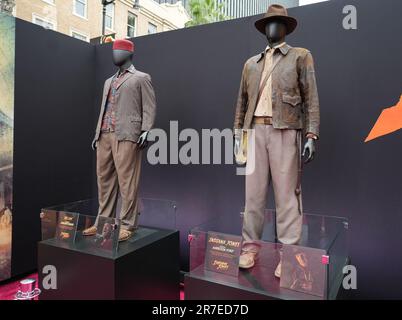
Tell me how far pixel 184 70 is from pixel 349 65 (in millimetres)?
1651

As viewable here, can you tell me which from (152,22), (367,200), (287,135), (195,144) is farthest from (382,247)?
(152,22)

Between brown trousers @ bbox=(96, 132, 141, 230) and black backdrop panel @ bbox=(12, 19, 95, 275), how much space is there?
1.16 m

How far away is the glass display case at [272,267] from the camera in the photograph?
5.57ft

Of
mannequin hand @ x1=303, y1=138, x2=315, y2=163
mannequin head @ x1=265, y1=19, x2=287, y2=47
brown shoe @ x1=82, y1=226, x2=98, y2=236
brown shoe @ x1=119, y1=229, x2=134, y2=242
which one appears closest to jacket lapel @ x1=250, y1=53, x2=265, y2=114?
mannequin head @ x1=265, y1=19, x2=287, y2=47

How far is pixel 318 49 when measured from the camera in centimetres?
278

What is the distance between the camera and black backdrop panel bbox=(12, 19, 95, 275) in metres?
3.28

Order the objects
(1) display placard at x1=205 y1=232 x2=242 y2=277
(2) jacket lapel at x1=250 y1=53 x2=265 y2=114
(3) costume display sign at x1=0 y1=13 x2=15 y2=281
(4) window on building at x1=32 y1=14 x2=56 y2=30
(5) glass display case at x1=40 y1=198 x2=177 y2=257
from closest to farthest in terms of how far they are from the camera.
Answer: (1) display placard at x1=205 y1=232 x2=242 y2=277, (2) jacket lapel at x1=250 y1=53 x2=265 y2=114, (5) glass display case at x1=40 y1=198 x2=177 y2=257, (3) costume display sign at x1=0 y1=13 x2=15 y2=281, (4) window on building at x1=32 y1=14 x2=56 y2=30

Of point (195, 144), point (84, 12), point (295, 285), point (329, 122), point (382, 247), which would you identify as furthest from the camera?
point (84, 12)

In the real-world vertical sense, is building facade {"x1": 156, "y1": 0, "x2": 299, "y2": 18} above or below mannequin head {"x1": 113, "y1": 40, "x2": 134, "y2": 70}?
above

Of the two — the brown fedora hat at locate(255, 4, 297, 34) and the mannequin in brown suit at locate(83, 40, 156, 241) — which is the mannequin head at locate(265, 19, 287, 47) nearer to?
the brown fedora hat at locate(255, 4, 297, 34)

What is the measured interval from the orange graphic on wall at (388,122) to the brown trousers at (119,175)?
6.39 ft

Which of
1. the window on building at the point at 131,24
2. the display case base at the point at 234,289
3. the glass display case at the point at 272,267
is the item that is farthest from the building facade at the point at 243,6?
the display case base at the point at 234,289

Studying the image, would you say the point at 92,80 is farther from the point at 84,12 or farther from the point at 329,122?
the point at 84,12

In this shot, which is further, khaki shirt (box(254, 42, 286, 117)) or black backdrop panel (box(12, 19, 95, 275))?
black backdrop panel (box(12, 19, 95, 275))
